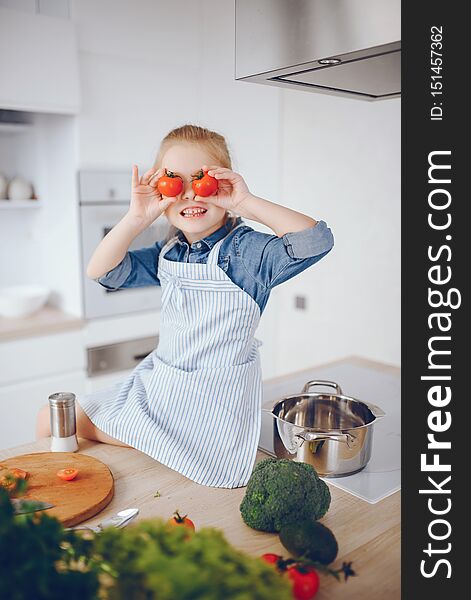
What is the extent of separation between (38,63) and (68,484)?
1416 mm

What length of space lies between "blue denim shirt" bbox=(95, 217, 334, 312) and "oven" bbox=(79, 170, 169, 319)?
2.81 ft

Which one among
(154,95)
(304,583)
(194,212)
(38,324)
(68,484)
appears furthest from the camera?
(154,95)

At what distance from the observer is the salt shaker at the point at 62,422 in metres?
0.95

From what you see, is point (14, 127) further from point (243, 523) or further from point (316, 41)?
point (243, 523)

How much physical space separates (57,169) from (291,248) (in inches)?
55.1

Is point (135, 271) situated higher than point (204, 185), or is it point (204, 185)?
point (204, 185)

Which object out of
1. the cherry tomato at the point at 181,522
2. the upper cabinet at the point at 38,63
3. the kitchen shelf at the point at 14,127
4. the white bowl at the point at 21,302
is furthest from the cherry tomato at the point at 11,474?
the kitchen shelf at the point at 14,127

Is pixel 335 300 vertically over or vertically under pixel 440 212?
under

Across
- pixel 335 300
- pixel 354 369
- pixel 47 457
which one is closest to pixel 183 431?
pixel 47 457

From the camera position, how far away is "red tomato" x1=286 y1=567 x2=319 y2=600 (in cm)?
61

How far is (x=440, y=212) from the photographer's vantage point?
2.10ft

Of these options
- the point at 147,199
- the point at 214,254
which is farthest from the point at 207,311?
the point at 147,199

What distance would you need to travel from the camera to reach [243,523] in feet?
2.54

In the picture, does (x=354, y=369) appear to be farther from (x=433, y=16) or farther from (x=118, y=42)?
(x=118, y=42)
